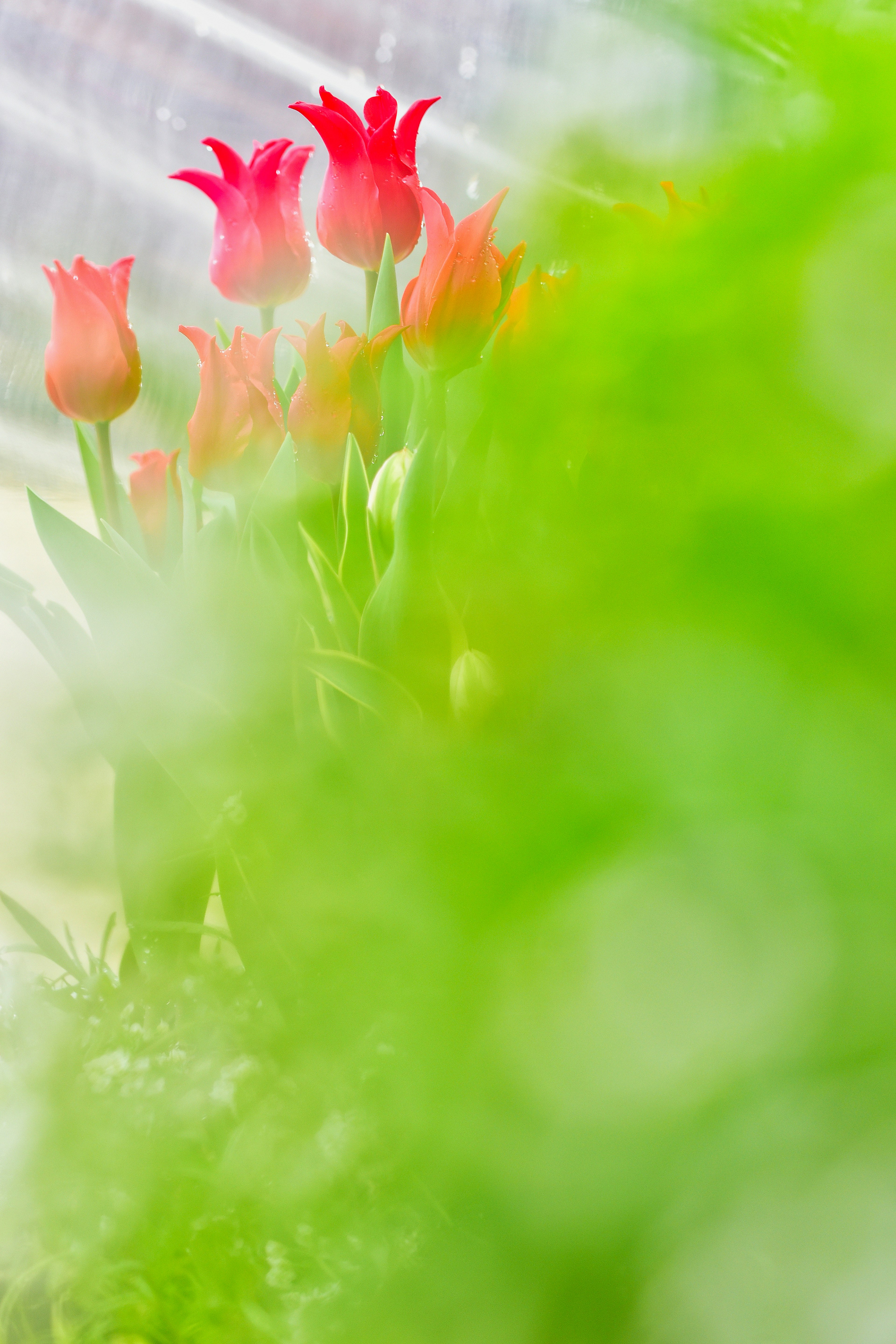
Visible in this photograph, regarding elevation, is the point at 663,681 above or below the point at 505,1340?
above

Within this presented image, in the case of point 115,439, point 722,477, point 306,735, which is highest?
point 722,477

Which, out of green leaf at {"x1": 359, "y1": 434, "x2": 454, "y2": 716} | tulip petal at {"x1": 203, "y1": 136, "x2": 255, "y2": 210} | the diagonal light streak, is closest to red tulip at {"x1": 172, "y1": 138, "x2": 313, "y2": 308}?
tulip petal at {"x1": 203, "y1": 136, "x2": 255, "y2": 210}

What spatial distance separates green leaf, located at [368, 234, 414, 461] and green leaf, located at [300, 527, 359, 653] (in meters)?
0.07

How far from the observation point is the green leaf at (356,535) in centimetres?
28

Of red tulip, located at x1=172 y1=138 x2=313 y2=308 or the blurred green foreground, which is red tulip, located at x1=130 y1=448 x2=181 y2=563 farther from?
the blurred green foreground

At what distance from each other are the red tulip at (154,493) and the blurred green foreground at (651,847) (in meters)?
0.17

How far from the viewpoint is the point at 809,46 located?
11 centimetres

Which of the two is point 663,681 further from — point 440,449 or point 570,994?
point 440,449

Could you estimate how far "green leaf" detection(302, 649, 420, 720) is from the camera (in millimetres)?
216

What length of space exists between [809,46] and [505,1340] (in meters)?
0.20

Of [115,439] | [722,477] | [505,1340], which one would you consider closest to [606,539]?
[722,477]

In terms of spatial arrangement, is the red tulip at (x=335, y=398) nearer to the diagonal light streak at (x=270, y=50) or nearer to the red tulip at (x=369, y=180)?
the red tulip at (x=369, y=180)

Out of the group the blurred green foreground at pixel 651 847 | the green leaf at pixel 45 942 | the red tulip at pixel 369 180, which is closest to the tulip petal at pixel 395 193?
the red tulip at pixel 369 180

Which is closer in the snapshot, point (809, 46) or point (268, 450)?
point (809, 46)
